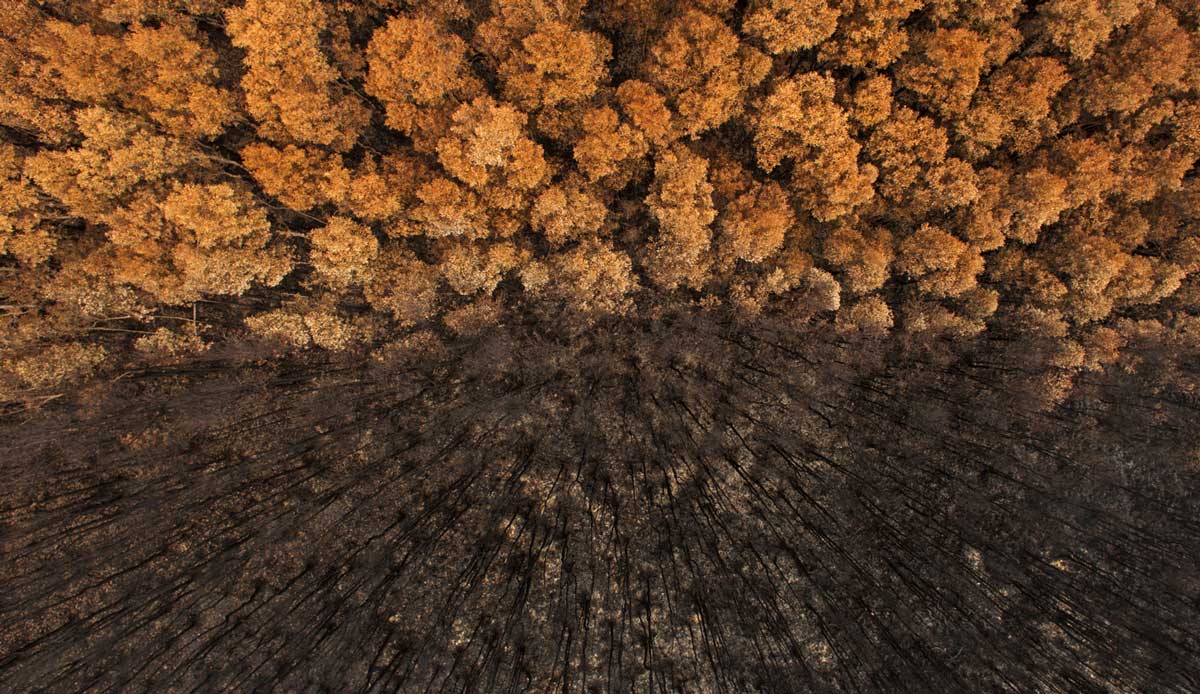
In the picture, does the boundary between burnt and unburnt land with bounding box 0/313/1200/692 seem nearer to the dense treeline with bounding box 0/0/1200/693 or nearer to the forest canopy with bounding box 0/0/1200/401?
the dense treeline with bounding box 0/0/1200/693

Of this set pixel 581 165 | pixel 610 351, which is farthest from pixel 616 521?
pixel 581 165

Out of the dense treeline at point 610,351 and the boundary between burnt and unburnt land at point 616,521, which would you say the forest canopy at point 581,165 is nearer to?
the dense treeline at point 610,351

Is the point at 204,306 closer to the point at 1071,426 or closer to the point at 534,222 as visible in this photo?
the point at 534,222

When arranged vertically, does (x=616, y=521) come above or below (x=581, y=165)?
below

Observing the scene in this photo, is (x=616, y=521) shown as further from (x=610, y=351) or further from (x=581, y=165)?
(x=581, y=165)

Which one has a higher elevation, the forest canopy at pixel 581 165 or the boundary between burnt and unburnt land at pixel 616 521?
the forest canopy at pixel 581 165

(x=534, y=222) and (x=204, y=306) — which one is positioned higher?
(x=534, y=222)

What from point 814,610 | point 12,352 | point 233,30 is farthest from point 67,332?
point 814,610

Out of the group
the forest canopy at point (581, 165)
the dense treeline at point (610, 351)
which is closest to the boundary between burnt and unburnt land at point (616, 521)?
the dense treeline at point (610, 351)

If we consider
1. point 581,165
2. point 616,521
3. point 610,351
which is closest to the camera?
point 581,165
